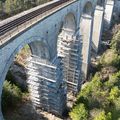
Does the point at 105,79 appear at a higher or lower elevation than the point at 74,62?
lower

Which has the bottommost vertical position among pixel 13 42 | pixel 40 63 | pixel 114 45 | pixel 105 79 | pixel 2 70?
pixel 105 79

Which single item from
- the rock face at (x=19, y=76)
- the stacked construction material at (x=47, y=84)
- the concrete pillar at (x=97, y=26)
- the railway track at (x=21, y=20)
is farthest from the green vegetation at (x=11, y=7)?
the stacked construction material at (x=47, y=84)

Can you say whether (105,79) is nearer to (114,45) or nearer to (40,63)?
(114,45)

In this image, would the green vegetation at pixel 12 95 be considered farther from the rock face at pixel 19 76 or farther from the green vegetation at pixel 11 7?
the green vegetation at pixel 11 7

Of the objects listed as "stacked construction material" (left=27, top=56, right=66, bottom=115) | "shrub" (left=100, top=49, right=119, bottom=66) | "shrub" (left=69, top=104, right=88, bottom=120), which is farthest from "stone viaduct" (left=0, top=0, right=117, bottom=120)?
"shrub" (left=100, top=49, right=119, bottom=66)

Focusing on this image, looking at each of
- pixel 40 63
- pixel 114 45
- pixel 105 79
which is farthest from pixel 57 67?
pixel 114 45

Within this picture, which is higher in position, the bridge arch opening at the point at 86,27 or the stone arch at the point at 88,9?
the stone arch at the point at 88,9

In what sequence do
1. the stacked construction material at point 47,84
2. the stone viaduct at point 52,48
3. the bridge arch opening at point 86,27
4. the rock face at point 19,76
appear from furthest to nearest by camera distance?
the bridge arch opening at point 86,27, the rock face at point 19,76, the stacked construction material at point 47,84, the stone viaduct at point 52,48
